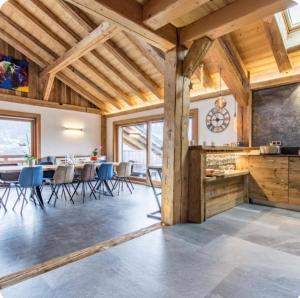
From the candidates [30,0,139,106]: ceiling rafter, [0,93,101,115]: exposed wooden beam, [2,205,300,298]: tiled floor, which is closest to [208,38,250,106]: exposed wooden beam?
[30,0,139,106]: ceiling rafter

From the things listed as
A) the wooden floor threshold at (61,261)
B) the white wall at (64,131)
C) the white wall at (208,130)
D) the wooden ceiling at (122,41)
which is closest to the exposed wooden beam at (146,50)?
the wooden ceiling at (122,41)

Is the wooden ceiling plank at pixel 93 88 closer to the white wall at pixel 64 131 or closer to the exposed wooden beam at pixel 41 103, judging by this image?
the exposed wooden beam at pixel 41 103

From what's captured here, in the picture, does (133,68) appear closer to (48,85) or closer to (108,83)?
(108,83)

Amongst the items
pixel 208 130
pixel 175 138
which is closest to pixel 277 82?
pixel 208 130

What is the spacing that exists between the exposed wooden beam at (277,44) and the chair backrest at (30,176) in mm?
4543

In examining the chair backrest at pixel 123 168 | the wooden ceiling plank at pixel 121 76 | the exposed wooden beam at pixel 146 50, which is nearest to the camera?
the exposed wooden beam at pixel 146 50

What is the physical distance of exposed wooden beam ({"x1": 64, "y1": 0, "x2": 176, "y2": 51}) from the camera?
222 cm

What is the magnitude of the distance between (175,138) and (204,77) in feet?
9.07

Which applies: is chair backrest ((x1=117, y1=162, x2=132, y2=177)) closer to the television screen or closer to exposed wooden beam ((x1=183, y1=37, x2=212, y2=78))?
exposed wooden beam ((x1=183, y1=37, x2=212, y2=78))

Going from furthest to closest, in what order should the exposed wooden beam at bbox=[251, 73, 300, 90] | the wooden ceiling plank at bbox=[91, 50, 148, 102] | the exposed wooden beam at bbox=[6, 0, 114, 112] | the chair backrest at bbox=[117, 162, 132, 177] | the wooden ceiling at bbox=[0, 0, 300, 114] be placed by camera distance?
the wooden ceiling plank at bbox=[91, 50, 148, 102] → the chair backrest at bbox=[117, 162, 132, 177] → the exposed wooden beam at bbox=[6, 0, 114, 112] → the exposed wooden beam at bbox=[251, 73, 300, 90] → the wooden ceiling at bbox=[0, 0, 300, 114]

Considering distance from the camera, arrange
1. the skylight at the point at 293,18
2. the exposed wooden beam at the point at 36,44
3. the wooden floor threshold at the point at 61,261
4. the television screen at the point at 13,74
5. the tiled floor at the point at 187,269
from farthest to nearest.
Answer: the television screen at the point at 13,74 → the exposed wooden beam at the point at 36,44 → the skylight at the point at 293,18 → the wooden floor threshold at the point at 61,261 → the tiled floor at the point at 187,269

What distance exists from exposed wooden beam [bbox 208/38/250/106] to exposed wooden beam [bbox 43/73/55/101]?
4647 mm

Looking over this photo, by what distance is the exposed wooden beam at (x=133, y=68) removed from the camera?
5.31m

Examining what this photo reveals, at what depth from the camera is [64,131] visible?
7.52m
